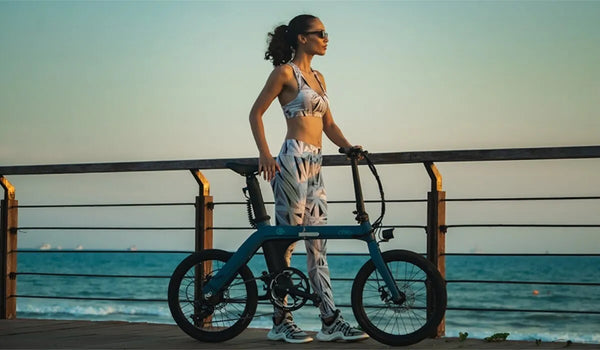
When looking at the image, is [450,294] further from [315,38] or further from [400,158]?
[315,38]

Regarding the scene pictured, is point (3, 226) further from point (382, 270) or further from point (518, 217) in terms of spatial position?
point (518, 217)

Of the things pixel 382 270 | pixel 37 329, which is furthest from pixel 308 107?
pixel 37 329

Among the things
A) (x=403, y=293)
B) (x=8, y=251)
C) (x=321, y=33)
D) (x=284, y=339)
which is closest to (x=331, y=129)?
(x=321, y=33)

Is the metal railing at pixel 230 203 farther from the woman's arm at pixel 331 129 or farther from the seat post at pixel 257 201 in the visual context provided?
the seat post at pixel 257 201

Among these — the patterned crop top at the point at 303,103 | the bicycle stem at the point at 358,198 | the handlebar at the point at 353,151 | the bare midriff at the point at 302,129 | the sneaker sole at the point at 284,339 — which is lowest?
the sneaker sole at the point at 284,339

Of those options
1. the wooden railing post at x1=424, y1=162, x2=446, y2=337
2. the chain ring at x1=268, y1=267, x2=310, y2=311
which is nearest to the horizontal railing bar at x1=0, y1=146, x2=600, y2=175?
the wooden railing post at x1=424, y1=162, x2=446, y2=337

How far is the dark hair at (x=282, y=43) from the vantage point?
13.6 feet

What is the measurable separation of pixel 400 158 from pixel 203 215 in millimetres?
1258

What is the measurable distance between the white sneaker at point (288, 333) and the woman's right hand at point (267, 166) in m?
0.67

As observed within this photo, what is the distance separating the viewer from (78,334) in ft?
14.6

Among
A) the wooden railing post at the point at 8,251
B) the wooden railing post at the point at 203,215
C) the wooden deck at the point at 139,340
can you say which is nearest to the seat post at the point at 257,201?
the wooden deck at the point at 139,340

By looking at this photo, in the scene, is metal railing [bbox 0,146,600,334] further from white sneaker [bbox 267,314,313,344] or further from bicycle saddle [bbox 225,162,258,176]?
white sneaker [bbox 267,314,313,344]

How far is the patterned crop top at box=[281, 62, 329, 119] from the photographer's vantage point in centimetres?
401

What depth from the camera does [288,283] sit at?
4.00 metres
